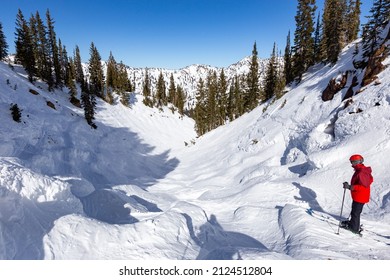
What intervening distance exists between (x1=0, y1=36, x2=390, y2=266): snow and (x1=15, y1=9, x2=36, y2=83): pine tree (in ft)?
39.8

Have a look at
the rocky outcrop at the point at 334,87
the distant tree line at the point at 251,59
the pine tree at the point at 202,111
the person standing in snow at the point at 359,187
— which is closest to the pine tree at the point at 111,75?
the distant tree line at the point at 251,59

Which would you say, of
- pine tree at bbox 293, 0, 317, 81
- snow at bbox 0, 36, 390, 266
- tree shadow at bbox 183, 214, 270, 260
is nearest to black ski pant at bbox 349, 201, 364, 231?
snow at bbox 0, 36, 390, 266

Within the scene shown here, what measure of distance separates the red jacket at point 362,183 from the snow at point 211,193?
1191 millimetres

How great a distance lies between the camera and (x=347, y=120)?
1123 cm

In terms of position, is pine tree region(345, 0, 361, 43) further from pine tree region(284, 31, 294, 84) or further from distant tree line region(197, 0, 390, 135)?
pine tree region(284, 31, 294, 84)

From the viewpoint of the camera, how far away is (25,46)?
111 ft

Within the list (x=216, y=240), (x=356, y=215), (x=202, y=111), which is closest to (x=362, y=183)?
(x=356, y=215)

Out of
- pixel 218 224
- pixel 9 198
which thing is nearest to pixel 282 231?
pixel 218 224

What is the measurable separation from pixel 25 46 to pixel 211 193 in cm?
4075

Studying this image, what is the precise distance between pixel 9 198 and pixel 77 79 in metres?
55.6

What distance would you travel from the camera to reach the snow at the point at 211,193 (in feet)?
17.8

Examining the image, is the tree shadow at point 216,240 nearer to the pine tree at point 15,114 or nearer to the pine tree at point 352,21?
the pine tree at point 15,114

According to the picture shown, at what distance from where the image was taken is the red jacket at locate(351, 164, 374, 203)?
5969mm
